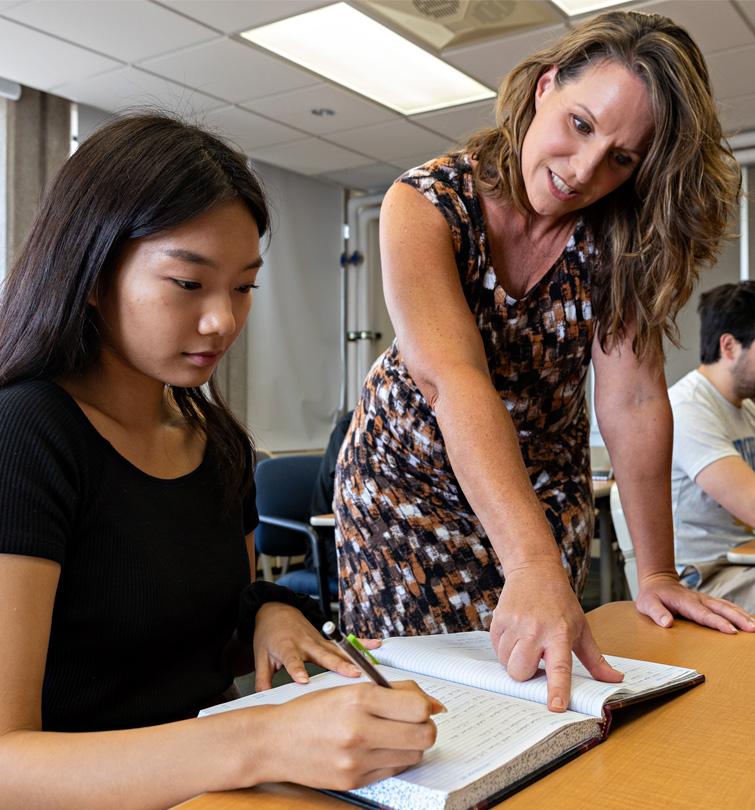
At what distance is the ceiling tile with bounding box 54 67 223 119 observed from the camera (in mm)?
4309

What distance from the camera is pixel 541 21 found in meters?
3.75

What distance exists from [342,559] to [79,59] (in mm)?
3529

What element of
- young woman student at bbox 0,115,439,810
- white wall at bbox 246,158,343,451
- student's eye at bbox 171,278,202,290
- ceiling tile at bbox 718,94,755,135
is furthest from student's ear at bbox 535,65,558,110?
white wall at bbox 246,158,343,451

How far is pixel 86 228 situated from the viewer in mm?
909

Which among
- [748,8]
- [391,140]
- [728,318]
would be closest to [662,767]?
[728,318]

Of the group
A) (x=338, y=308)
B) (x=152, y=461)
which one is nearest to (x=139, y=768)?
(x=152, y=461)

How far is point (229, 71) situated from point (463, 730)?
13.3 ft

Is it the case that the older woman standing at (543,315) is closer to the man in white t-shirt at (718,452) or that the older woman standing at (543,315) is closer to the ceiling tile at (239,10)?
the man in white t-shirt at (718,452)

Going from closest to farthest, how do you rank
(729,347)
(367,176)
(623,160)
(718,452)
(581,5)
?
(623,160)
(718,452)
(729,347)
(581,5)
(367,176)

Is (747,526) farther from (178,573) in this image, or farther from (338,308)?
(338,308)

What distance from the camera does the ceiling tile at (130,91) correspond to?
4.31 meters

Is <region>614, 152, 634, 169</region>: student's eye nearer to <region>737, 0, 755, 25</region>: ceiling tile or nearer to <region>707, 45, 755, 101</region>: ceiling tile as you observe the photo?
<region>737, 0, 755, 25</region>: ceiling tile

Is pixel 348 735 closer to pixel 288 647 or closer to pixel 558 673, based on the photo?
pixel 558 673

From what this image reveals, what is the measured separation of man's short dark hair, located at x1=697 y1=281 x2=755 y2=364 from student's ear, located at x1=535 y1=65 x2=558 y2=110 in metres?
1.65
